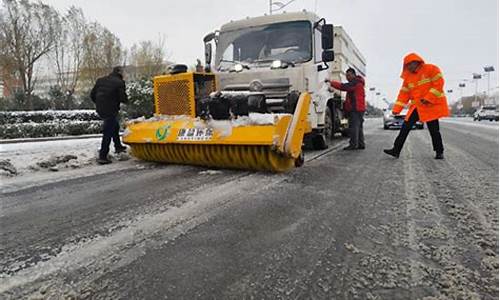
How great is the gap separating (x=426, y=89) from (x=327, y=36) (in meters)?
1.82

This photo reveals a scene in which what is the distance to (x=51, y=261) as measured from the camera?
1891 mm

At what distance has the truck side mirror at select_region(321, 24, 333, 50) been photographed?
5672 millimetres

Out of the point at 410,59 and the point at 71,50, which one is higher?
the point at 71,50

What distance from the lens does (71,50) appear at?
24.3 m

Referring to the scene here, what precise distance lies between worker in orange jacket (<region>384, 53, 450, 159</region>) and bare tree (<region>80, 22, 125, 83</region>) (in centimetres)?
2333

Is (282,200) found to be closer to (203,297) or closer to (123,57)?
(203,297)

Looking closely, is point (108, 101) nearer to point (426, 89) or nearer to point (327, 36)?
point (327, 36)

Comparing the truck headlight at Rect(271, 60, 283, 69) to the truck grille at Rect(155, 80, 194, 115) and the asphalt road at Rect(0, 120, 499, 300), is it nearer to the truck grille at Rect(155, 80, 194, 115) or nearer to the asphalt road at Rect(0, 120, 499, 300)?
the truck grille at Rect(155, 80, 194, 115)

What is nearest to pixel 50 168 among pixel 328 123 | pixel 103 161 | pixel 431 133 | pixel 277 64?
pixel 103 161

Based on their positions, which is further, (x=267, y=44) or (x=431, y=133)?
(x=267, y=44)

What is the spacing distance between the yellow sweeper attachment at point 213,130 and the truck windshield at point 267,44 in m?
0.82

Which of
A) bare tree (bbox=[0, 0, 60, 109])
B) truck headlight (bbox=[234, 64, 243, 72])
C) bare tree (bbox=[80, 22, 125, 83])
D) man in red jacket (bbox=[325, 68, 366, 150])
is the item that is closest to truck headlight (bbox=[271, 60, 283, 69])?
truck headlight (bbox=[234, 64, 243, 72])

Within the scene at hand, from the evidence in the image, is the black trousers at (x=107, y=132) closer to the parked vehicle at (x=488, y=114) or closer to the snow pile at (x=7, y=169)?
the snow pile at (x=7, y=169)

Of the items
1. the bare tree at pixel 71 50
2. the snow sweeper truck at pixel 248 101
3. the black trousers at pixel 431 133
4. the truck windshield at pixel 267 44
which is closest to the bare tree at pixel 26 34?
the bare tree at pixel 71 50
